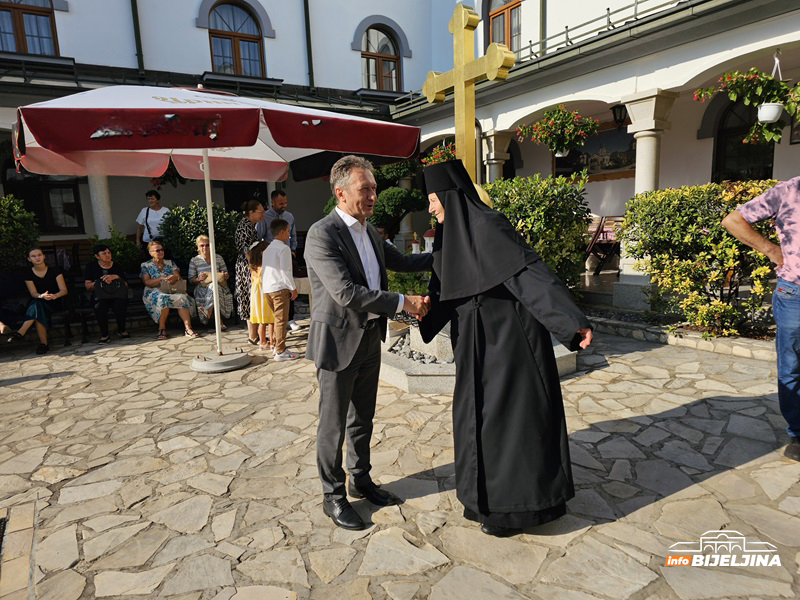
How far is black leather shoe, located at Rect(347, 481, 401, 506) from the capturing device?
9.96ft

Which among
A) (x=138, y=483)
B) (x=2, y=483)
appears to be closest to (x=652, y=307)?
(x=138, y=483)

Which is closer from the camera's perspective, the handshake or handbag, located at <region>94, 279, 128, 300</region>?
the handshake

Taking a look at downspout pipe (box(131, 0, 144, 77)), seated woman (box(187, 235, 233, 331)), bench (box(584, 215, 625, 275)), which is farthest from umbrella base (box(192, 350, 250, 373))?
→ downspout pipe (box(131, 0, 144, 77))

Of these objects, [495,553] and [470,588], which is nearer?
[470,588]

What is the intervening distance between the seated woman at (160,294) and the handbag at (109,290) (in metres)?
0.31

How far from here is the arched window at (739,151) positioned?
10070 mm

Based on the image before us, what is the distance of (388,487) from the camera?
3.24 metres

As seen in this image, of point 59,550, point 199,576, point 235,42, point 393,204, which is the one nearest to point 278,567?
point 199,576

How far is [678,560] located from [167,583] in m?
2.40

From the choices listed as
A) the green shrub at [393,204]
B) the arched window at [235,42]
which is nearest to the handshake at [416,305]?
the green shrub at [393,204]

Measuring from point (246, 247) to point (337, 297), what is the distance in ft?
16.4

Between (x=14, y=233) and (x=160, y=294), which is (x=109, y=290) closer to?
(x=160, y=294)

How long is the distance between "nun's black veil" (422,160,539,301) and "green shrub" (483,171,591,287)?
14.0 feet

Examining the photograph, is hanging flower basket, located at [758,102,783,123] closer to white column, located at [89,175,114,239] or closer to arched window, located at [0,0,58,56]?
white column, located at [89,175,114,239]
